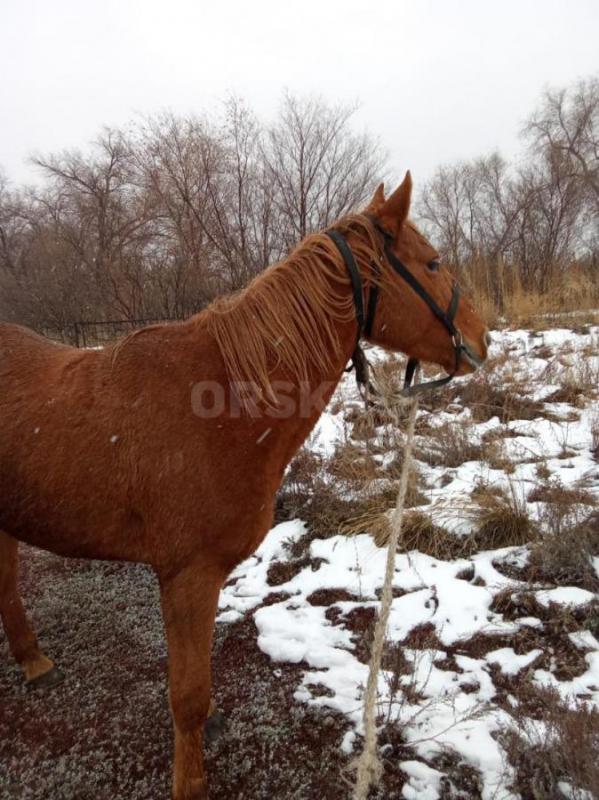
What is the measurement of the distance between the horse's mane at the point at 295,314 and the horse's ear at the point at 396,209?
0.21 feet

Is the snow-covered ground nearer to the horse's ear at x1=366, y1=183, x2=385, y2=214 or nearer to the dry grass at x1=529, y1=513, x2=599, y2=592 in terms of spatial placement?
the dry grass at x1=529, y1=513, x2=599, y2=592

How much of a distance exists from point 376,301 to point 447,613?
77.9 inches

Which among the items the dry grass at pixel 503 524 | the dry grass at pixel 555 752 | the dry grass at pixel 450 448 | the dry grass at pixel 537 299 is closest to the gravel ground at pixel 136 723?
the dry grass at pixel 555 752

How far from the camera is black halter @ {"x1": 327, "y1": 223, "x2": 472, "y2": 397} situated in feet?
5.57

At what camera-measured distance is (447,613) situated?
268 cm

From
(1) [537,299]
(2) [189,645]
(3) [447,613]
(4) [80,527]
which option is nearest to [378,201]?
(4) [80,527]

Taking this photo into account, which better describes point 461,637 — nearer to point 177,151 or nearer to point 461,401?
point 461,401

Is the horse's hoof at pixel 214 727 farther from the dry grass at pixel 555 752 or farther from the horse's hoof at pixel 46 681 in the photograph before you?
the dry grass at pixel 555 752

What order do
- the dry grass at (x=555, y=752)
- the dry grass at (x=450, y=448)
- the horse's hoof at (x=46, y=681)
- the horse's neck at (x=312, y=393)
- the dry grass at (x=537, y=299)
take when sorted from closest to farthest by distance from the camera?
the dry grass at (x=555, y=752)
the horse's neck at (x=312, y=393)
the horse's hoof at (x=46, y=681)
the dry grass at (x=450, y=448)
the dry grass at (x=537, y=299)

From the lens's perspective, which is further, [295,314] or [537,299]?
[537,299]

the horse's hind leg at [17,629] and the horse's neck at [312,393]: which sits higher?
the horse's neck at [312,393]

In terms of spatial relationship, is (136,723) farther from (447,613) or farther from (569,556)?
(569,556)

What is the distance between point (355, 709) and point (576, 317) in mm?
7746

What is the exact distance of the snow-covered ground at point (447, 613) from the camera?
198 cm
